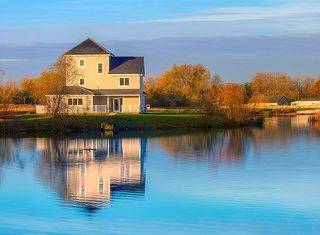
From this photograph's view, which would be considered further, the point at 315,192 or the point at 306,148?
the point at 306,148

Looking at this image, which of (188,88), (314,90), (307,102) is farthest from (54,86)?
(314,90)

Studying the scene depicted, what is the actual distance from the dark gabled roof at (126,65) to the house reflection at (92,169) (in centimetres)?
2507

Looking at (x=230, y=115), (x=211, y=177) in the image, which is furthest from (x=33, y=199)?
(x=230, y=115)

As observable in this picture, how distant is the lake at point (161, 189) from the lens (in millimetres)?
17391

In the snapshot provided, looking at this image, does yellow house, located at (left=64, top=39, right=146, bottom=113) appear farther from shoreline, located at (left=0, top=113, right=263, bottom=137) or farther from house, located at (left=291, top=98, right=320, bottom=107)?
house, located at (left=291, top=98, right=320, bottom=107)

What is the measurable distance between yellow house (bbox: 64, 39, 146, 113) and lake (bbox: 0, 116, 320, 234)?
92.1ft

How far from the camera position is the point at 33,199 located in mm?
21328

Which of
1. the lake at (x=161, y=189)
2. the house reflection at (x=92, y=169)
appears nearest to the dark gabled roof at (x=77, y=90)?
the house reflection at (x=92, y=169)

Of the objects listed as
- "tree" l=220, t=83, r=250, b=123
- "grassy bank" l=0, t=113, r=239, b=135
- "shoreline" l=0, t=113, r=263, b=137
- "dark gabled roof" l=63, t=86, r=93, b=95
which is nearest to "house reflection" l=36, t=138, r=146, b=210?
"shoreline" l=0, t=113, r=263, b=137

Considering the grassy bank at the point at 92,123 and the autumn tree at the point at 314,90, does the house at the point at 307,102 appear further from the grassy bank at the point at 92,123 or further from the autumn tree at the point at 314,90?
the grassy bank at the point at 92,123

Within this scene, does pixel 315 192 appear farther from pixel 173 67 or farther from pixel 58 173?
pixel 173 67

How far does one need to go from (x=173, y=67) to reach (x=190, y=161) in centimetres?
8668

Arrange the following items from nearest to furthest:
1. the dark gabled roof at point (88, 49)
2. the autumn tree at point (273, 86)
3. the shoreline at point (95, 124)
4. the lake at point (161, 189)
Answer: the lake at point (161, 189) < the shoreline at point (95, 124) < the dark gabled roof at point (88, 49) < the autumn tree at point (273, 86)

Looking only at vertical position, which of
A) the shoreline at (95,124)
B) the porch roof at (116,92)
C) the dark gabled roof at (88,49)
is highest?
the dark gabled roof at (88,49)
